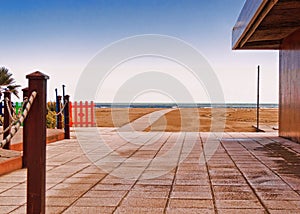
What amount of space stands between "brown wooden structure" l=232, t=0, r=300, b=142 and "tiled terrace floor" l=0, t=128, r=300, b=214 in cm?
197

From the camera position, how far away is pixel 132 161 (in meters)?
5.43

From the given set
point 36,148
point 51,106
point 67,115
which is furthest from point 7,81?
point 36,148

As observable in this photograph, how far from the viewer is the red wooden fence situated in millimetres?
11914

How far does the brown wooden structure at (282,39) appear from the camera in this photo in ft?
20.5

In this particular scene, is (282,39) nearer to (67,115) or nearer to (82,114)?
(67,115)

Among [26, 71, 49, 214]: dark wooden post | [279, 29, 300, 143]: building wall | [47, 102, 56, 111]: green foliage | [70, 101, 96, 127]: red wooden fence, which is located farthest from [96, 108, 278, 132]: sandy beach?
[26, 71, 49, 214]: dark wooden post

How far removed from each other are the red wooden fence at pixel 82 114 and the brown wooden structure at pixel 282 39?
511 centimetres

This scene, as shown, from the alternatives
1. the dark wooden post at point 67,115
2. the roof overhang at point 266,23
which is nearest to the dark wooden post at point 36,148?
the roof overhang at point 266,23

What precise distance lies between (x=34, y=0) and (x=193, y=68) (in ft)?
20.8

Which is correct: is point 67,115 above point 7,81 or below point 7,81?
below

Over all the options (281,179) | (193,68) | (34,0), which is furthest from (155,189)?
(34,0)

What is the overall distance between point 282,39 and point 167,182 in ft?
20.6

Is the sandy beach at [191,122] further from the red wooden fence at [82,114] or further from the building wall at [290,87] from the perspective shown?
the building wall at [290,87]

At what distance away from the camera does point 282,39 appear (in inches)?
349
